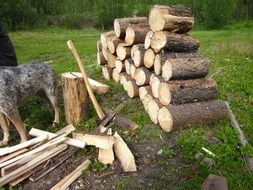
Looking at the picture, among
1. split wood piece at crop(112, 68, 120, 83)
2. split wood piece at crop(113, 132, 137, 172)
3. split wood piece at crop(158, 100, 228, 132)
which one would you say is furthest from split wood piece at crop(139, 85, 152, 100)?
split wood piece at crop(113, 132, 137, 172)

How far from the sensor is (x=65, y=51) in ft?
51.4

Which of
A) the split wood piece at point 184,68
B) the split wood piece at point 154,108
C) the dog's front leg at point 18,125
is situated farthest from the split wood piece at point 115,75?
the dog's front leg at point 18,125

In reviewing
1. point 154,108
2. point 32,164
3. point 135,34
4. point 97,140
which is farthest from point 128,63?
point 32,164

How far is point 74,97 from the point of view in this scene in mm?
6934

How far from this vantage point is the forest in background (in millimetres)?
26297

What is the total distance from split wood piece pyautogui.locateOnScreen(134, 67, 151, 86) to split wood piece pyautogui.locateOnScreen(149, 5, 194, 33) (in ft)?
2.82

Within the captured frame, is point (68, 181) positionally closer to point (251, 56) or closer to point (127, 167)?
point (127, 167)

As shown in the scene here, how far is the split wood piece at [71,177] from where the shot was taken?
5085mm

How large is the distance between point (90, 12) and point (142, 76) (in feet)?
83.7

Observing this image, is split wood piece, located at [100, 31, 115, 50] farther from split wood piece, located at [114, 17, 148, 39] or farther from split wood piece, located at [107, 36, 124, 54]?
split wood piece, located at [114, 17, 148, 39]

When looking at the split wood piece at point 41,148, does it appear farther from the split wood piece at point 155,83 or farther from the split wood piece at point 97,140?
the split wood piece at point 155,83

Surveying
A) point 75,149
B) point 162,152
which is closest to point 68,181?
point 75,149

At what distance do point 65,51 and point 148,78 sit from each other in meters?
8.65

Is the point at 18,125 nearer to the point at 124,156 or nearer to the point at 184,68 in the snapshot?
the point at 124,156
